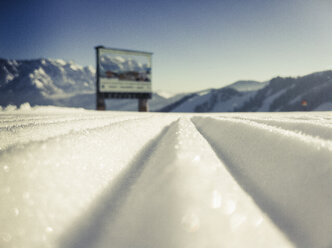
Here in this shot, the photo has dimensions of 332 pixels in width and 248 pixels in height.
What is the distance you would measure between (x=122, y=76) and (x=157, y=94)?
72.0 meters

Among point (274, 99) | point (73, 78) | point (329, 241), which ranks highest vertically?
point (73, 78)

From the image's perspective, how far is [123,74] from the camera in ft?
33.8

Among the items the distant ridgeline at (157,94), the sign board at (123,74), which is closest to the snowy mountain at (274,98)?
the distant ridgeline at (157,94)

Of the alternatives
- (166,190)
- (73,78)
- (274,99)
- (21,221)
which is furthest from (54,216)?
(73,78)

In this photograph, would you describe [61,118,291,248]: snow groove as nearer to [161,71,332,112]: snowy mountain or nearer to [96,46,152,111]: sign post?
[96,46,152,111]: sign post

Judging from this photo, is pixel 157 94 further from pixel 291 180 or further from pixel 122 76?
pixel 291 180

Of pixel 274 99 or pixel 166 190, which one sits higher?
pixel 274 99

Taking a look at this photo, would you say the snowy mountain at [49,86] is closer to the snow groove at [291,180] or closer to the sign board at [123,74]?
the sign board at [123,74]

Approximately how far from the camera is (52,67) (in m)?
103

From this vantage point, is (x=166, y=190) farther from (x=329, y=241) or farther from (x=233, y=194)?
(x=329, y=241)

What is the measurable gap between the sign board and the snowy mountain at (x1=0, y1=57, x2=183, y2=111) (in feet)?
180

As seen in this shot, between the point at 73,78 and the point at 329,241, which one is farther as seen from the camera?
the point at 73,78

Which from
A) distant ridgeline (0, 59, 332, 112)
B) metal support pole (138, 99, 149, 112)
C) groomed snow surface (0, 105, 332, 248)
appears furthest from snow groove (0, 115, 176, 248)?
distant ridgeline (0, 59, 332, 112)

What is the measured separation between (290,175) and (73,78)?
383 feet
